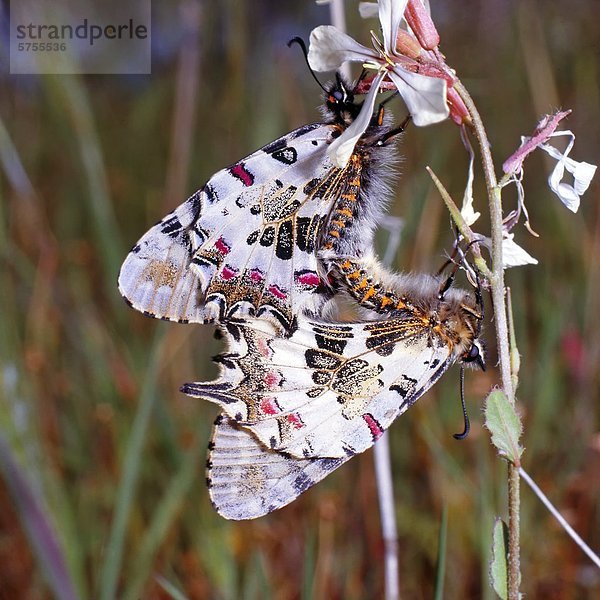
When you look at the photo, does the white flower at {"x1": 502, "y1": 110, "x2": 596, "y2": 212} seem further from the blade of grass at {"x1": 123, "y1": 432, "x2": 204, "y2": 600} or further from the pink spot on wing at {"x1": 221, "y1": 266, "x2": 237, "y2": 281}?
the blade of grass at {"x1": 123, "y1": 432, "x2": 204, "y2": 600}

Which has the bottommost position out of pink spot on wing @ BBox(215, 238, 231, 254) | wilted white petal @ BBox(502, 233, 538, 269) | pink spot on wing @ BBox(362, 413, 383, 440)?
pink spot on wing @ BBox(362, 413, 383, 440)

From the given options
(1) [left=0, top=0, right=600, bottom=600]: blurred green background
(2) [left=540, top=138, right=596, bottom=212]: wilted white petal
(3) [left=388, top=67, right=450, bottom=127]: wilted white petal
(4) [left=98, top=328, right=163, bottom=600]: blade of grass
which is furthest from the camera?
(1) [left=0, top=0, right=600, bottom=600]: blurred green background

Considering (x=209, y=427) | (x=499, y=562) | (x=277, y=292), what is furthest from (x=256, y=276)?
(x=209, y=427)

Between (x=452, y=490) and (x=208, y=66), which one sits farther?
(x=208, y=66)

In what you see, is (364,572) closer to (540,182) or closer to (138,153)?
(540,182)

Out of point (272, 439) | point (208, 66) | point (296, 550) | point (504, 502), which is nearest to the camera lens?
point (272, 439)

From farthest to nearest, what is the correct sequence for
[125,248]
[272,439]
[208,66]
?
1. [208,66]
2. [125,248]
3. [272,439]

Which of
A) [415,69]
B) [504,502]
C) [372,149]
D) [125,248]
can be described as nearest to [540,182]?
[125,248]

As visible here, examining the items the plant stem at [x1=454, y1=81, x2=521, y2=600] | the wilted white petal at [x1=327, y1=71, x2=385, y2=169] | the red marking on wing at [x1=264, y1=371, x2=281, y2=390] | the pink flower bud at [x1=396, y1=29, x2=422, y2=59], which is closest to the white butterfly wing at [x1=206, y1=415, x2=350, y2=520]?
the red marking on wing at [x1=264, y1=371, x2=281, y2=390]
